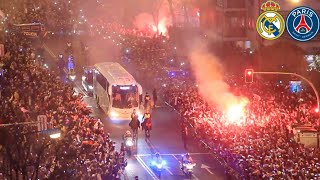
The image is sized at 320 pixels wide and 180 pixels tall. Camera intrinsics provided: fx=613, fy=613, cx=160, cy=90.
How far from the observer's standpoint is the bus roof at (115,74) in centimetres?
3716

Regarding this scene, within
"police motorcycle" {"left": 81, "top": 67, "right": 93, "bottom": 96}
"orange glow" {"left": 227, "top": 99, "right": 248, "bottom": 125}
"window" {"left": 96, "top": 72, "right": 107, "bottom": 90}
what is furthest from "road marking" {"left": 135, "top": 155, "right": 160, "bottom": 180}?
"police motorcycle" {"left": 81, "top": 67, "right": 93, "bottom": 96}

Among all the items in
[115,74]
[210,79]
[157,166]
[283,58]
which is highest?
[115,74]

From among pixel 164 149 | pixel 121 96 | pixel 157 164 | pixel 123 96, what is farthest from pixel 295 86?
pixel 157 164

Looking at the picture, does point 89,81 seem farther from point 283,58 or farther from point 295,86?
point 295,86

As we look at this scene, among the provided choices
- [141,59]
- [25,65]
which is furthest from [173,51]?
[25,65]

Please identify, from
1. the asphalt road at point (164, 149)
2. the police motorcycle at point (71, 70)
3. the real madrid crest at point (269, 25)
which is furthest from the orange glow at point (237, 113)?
the police motorcycle at point (71, 70)

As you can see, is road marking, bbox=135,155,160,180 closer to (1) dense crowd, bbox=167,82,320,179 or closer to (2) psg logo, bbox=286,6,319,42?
(1) dense crowd, bbox=167,82,320,179

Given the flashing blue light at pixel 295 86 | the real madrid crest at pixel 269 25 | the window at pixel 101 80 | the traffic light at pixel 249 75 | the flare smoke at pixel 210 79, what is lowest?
the flare smoke at pixel 210 79

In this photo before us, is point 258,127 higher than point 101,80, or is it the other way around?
point 101,80

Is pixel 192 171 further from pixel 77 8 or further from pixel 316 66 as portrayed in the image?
pixel 77 8

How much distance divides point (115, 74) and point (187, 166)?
47.2 feet

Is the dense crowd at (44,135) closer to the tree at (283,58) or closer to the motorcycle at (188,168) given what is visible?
the motorcycle at (188,168)

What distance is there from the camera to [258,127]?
91.6 feet

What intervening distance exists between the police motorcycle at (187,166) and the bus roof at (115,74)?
1228 centimetres
